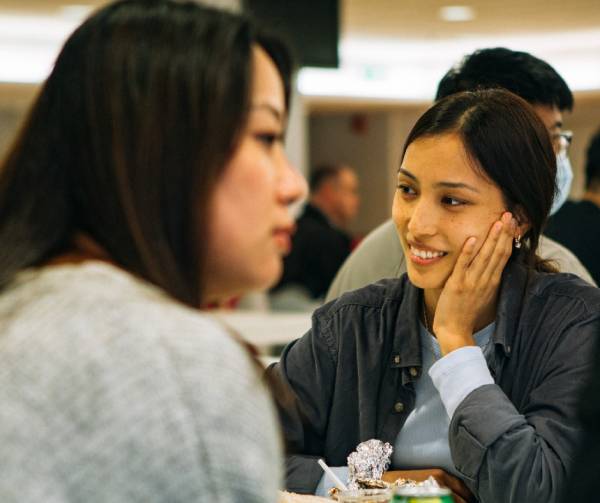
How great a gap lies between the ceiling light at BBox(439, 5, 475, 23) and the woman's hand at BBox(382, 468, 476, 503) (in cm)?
797

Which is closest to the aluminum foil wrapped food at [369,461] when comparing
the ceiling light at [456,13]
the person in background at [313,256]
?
the person in background at [313,256]

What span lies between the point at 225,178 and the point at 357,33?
10.2m

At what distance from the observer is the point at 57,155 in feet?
3.63

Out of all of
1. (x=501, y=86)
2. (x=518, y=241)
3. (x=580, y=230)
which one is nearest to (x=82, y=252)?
(x=518, y=241)

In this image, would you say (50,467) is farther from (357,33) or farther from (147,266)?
(357,33)

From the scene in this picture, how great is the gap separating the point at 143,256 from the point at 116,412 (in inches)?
7.5

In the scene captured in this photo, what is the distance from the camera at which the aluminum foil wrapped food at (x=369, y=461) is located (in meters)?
1.91

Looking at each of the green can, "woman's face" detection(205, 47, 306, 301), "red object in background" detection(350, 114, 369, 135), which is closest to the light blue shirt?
the green can

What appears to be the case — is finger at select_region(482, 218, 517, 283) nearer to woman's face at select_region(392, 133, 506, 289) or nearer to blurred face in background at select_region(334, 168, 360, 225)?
woman's face at select_region(392, 133, 506, 289)

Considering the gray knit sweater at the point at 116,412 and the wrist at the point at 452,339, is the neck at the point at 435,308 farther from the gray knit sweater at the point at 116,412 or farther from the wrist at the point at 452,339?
the gray knit sweater at the point at 116,412

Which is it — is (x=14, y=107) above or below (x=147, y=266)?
below

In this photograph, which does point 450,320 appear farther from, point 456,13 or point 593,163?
point 456,13

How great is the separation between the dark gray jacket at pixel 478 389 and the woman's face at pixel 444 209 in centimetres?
10

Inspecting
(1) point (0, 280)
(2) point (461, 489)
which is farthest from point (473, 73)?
(1) point (0, 280)
